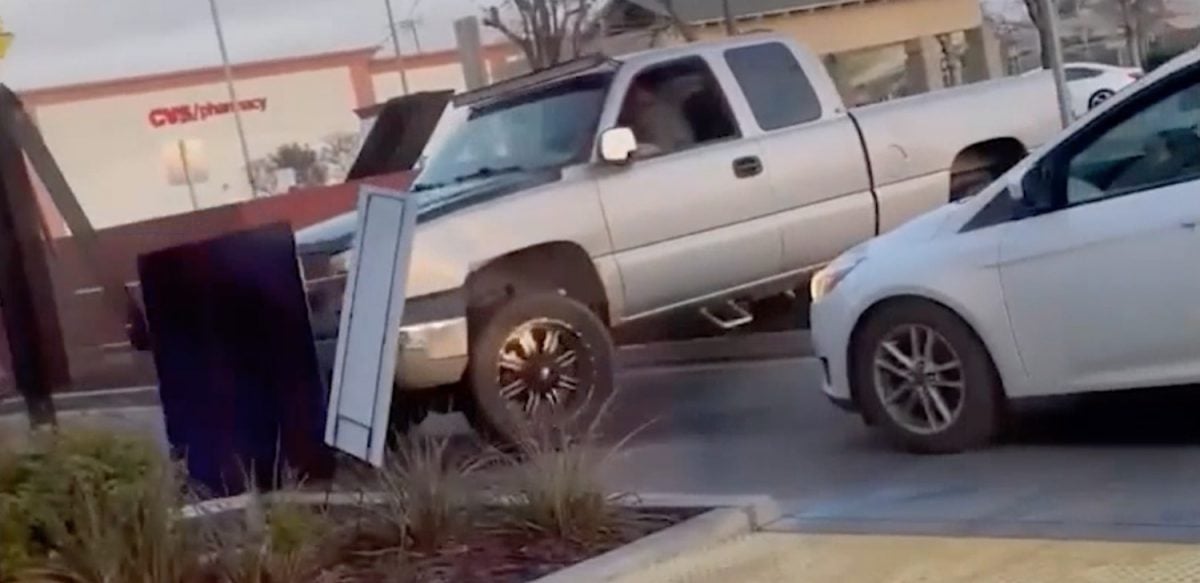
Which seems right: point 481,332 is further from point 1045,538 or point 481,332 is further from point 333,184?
point 1045,538

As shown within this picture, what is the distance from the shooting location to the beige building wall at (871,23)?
12766 mm

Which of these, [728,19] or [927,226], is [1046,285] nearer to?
[927,226]

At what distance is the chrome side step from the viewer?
1244cm

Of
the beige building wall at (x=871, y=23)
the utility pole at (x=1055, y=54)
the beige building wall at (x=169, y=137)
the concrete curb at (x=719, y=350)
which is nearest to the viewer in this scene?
the utility pole at (x=1055, y=54)

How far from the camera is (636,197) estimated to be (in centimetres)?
1139

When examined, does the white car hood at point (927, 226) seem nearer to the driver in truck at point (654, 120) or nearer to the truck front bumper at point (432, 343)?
the truck front bumper at point (432, 343)

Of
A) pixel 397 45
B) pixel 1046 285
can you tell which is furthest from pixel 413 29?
pixel 1046 285

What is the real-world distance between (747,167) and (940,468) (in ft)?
11.7

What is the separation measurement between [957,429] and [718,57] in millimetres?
3948

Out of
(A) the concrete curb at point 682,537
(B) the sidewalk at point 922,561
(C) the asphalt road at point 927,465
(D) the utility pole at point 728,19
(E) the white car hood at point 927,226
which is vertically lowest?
(C) the asphalt road at point 927,465

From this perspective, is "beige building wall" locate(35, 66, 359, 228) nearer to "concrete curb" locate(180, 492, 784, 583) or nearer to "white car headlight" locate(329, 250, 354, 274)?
"white car headlight" locate(329, 250, 354, 274)

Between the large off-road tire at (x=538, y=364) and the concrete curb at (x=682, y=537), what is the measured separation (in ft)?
8.10

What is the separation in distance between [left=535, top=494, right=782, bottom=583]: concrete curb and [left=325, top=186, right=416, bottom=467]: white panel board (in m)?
1.11

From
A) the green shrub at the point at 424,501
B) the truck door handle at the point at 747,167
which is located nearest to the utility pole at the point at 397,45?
the truck door handle at the point at 747,167
